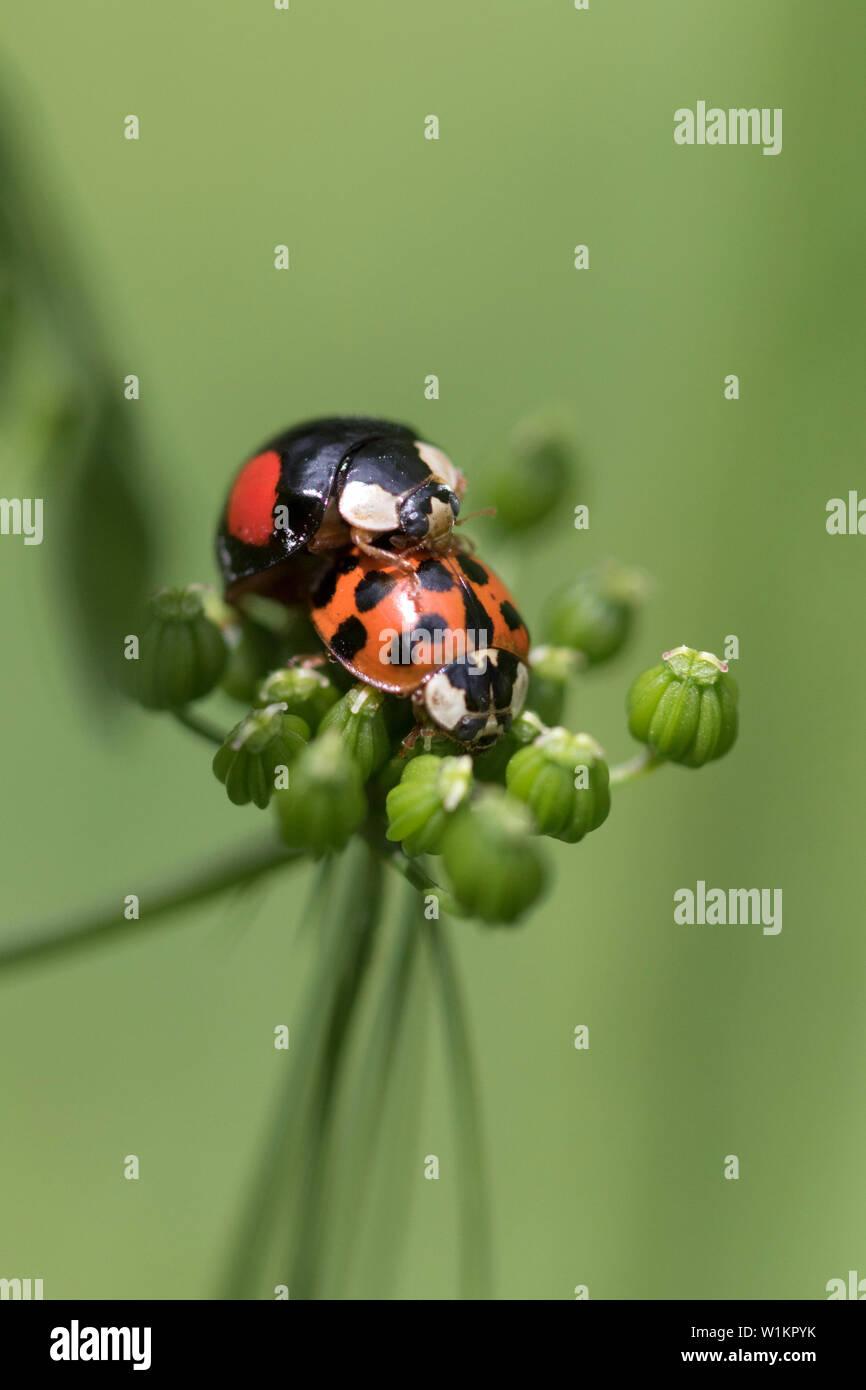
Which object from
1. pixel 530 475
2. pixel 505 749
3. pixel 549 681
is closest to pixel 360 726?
pixel 505 749

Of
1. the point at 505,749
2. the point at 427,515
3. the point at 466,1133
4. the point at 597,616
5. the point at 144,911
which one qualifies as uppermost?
the point at 427,515

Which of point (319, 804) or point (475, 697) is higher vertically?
point (475, 697)

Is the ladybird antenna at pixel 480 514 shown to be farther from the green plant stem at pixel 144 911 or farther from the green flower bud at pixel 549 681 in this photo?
the green plant stem at pixel 144 911

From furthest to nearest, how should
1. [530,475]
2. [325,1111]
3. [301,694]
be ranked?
[530,475], [301,694], [325,1111]

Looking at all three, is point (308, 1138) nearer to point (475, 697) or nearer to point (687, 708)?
point (475, 697)

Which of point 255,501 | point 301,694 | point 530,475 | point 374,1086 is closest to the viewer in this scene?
point 374,1086

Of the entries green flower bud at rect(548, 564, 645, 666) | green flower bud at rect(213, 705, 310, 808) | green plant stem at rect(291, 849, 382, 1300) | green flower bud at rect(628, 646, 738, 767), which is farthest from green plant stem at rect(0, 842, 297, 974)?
green flower bud at rect(548, 564, 645, 666)

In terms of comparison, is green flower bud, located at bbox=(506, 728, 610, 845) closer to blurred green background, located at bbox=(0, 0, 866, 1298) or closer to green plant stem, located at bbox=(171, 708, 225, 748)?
green plant stem, located at bbox=(171, 708, 225, 748)
